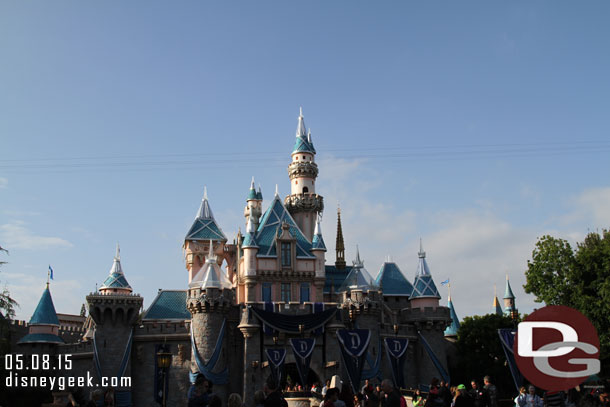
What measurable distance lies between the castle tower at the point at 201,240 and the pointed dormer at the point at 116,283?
5187 mm

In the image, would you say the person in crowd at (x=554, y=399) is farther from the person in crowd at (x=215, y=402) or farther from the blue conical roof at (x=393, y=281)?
the blue conical roof at (x=393, y=281)

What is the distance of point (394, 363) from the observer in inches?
1645

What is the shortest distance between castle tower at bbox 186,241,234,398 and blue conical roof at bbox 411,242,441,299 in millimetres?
14997

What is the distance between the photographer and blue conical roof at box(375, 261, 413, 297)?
5600 centimetres

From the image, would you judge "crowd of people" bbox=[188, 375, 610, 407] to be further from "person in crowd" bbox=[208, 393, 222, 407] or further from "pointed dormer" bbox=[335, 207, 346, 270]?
"pointed dormer" bbox=[335, 207, 346, 270]

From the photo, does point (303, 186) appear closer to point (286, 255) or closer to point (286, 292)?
point (286, 255)

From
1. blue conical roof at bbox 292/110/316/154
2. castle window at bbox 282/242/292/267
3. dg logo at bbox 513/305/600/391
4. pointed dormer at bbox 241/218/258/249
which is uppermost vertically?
blue conical roof at bbox 292/110/316/154

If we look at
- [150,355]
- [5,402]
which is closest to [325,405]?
[150,355]

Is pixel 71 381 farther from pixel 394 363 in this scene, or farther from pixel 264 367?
pixel 394 363

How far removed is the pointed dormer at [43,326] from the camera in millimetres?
51219

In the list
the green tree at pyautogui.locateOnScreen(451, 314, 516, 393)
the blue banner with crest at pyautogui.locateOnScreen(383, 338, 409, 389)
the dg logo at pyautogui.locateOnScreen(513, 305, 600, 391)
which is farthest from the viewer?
the green tree at pyautogui.locateOnScreen(451, 314, 516, 393)

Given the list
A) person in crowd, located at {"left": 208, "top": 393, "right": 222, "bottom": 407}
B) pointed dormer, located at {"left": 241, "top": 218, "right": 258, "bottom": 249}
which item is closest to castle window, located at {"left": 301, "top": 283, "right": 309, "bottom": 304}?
pointed dormer, located at {"left": 241, "top": 218, "right": 258, "bottom": 249}

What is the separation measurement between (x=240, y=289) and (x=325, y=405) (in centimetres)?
3862

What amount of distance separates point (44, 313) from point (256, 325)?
18.9 m
